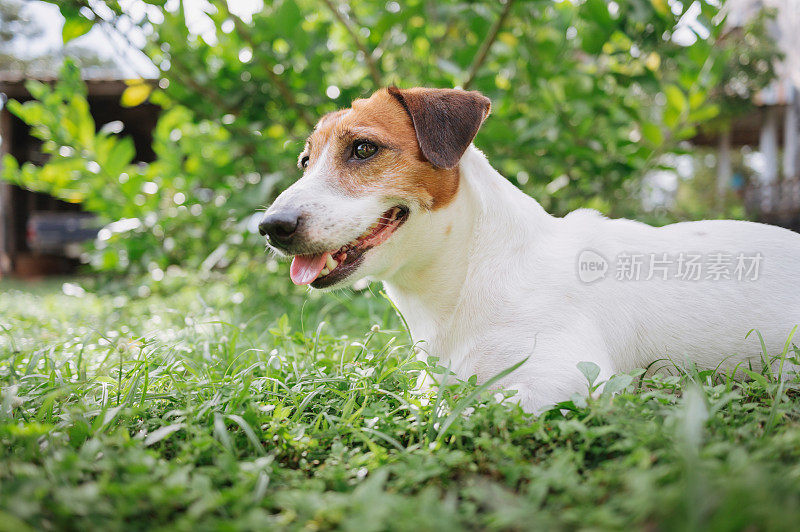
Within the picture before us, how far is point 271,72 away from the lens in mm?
3697

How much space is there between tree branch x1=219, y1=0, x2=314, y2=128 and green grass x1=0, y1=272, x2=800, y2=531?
2259mm

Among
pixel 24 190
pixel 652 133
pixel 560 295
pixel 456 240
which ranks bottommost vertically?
pixel 24 190

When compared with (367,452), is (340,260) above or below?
above

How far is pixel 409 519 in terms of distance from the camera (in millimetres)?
908

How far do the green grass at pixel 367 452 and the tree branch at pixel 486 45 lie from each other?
2.39 m

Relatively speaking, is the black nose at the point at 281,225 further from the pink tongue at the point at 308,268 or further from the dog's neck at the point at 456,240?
the dog's neck at the point at 456,240

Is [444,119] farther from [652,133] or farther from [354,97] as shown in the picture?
[652,133]

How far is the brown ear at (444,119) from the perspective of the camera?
6.66ft

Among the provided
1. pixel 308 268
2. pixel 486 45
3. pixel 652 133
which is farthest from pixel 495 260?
pixel 652 133

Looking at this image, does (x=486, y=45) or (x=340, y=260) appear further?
(x=486, y=45)

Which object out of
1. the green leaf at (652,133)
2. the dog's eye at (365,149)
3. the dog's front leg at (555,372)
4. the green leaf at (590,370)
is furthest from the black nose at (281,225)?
the green leaf at (652,133)

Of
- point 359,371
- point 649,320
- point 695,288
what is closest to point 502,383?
point 359,371

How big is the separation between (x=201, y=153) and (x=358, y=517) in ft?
13.2

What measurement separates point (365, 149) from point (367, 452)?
4.00 feet
